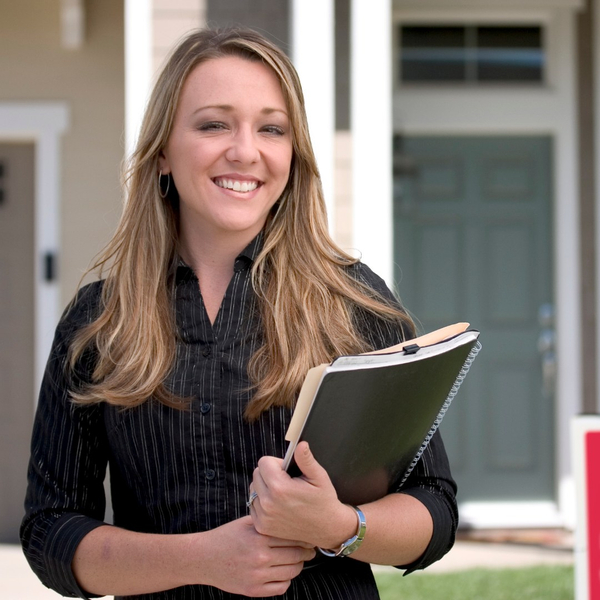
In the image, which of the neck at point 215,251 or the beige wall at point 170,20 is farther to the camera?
the beige wall at point 170,20

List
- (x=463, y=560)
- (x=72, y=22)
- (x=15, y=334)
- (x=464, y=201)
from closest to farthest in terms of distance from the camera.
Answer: (x=463, y=560), (x=72, y=22), (x=15, y=334), (x=464, y=201)

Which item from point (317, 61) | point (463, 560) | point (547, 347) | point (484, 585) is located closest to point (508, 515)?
point (463, 560)

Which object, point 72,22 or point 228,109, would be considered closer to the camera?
point 228,109

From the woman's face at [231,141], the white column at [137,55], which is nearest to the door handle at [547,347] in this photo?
the white column at [137,55]

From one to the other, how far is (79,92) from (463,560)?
11.7ft

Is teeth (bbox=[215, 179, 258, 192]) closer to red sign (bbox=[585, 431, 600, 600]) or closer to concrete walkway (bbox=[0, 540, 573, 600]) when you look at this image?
red sign (bbox=[585, 431, 600, 600])

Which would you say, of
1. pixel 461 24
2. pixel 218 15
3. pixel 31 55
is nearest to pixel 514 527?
pixel 461 24

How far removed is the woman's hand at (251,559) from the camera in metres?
1.30

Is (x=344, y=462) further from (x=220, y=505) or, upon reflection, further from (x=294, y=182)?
(x=294, y=182)

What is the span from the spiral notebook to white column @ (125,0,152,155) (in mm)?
3248

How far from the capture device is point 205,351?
1556mm

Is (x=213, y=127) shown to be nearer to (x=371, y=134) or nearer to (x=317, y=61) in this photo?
(x=317, y=61)

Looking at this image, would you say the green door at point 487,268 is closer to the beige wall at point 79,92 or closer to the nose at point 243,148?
the beige wall at point 79,92

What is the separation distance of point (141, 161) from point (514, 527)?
468cm
